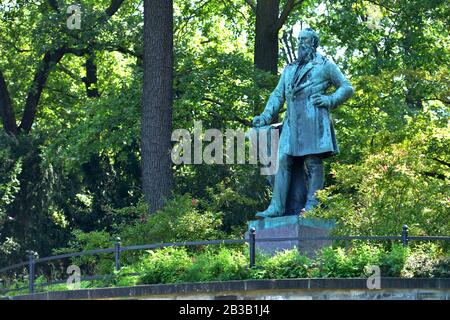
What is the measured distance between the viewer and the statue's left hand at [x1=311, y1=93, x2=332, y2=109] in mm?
23812

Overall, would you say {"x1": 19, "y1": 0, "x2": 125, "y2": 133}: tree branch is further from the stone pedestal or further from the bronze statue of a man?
the stone pedestal

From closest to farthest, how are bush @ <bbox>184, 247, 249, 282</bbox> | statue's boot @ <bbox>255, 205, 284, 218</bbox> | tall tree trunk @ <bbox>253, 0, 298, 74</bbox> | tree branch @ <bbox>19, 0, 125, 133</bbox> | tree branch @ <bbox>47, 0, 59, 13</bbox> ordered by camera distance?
bush @ <bbox>184, 247, 249, 282</bbox>
statue's boot @ <bbox>255, 205, 284, 218</bbox>
tall tree trunk @ <bbox>253, 0, 298, 74</bbox>
tree branch @ <bbox>47, 0, 59, 13</bbox>
tree branch @ <bbox>19, 0, 125, 133</bbox>

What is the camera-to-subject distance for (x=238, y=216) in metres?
32.6

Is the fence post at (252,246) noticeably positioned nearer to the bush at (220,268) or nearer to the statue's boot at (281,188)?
the bush at (220,268)

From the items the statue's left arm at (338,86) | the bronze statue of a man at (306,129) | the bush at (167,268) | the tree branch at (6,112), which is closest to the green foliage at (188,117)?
the tree branch at (6,112)

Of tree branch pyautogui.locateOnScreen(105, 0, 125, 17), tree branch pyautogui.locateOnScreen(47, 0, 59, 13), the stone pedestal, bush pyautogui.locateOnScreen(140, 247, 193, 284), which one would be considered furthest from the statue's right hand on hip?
tree branch pyautogui.locateOnScreen(105, 0, 125, 17)

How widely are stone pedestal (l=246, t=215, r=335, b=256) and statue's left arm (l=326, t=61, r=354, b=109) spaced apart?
189 centimetres

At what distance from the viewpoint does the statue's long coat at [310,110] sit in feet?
78.2

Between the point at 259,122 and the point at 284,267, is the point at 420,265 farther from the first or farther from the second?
the point at 259,122

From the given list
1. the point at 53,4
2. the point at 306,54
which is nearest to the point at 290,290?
the point at 306,54

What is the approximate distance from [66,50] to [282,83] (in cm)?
1275

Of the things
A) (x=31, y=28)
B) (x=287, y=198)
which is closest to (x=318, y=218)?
(x=287, y=198)

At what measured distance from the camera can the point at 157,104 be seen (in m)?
30.6
